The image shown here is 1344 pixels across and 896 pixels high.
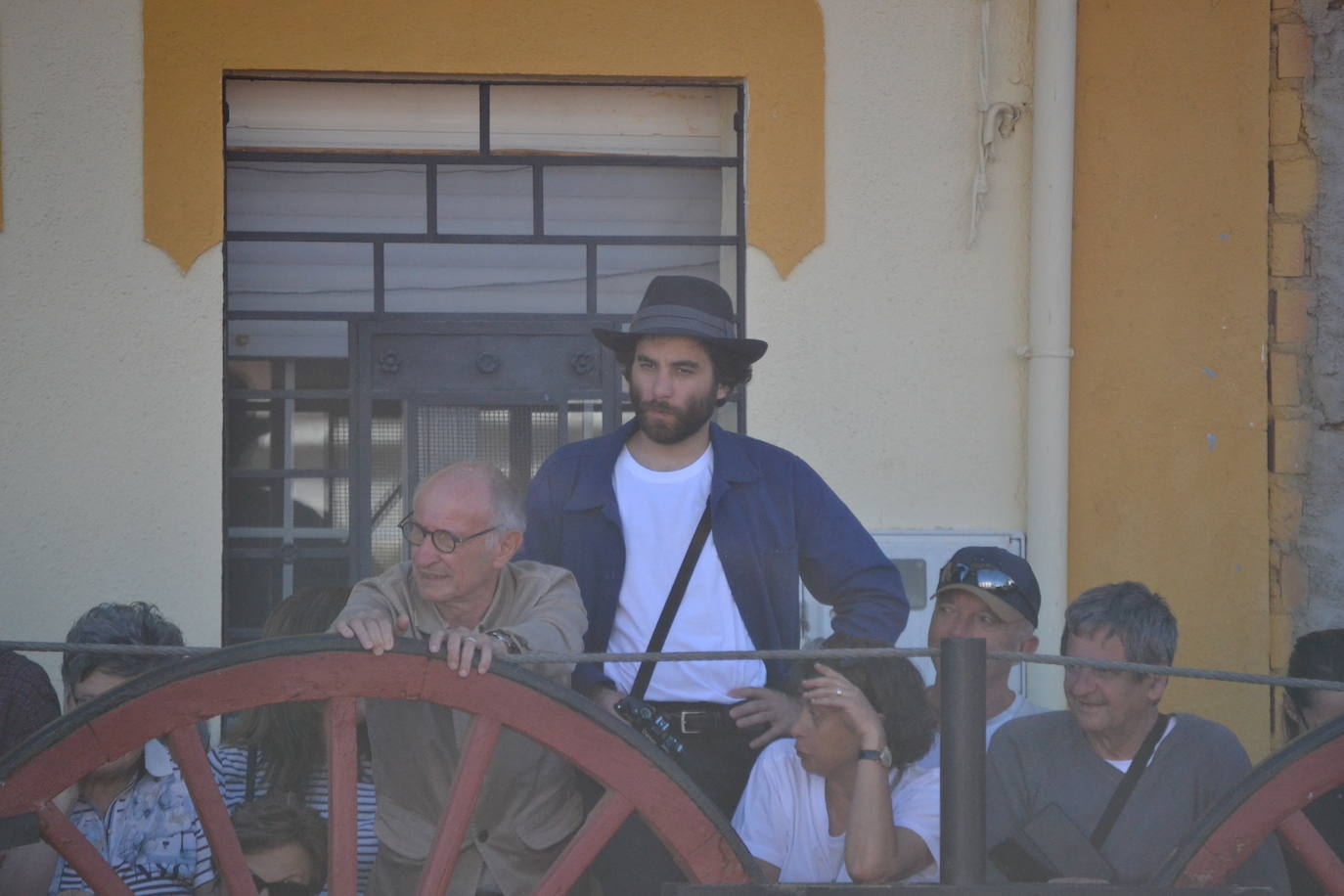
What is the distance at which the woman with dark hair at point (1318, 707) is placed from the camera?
2938 mm

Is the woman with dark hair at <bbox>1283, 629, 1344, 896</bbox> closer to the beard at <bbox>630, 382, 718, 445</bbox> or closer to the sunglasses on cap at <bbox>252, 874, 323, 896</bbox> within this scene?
the beard at <bbox>630, 382, 718, 445</bbox>

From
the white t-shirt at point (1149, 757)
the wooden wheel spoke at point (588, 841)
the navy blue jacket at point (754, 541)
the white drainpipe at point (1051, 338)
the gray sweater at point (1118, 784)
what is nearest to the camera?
the wooden wheel spoke at point (588, 841)

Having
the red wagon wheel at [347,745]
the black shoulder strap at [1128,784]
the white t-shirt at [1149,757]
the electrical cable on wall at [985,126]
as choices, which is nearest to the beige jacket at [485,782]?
the red wagon wheel at [347,745]

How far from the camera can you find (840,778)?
8.69 ft

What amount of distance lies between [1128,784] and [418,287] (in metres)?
2.67

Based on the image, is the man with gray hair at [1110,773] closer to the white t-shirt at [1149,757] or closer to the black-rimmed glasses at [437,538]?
the white t-shirt at [1149,757]

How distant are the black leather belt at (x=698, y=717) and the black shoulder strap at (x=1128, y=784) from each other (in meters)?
0.64

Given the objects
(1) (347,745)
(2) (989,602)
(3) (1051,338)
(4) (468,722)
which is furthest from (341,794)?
(3) (1051,338)

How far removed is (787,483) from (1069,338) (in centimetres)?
169

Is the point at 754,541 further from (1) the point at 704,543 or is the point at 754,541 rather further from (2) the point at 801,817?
(2) the point at 801,817

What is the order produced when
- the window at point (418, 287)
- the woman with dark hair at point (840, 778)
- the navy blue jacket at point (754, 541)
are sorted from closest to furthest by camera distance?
the woman with dark hair at point (840, 778)
the navy blue jacket at point (754, 541)
the window at point (418, 287)

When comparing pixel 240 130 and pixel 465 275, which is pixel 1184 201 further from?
pixel 240 130

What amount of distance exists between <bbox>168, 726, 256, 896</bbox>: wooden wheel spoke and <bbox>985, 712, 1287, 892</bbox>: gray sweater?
1251 millimetres

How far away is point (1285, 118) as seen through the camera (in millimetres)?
4500
